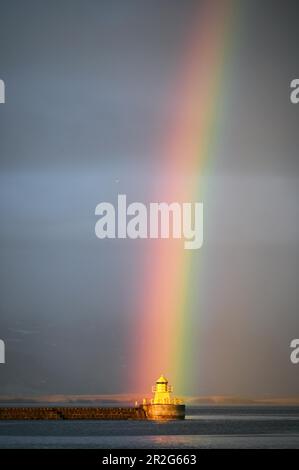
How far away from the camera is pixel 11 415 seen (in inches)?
6403

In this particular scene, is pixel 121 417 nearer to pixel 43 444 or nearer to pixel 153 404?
pixel 153 404

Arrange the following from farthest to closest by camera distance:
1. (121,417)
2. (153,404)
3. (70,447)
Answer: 1. (121,417)
2. (153,404)
3. (70,447)

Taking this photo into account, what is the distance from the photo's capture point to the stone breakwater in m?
162

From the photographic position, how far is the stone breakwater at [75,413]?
162 metres

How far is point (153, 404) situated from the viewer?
14288 cm

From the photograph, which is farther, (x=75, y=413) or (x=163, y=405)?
(x=75, y=413)

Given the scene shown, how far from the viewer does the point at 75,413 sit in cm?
17838
